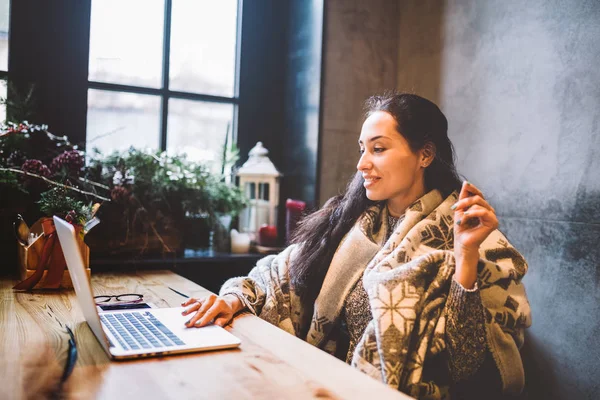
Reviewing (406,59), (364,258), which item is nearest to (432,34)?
(406,59)

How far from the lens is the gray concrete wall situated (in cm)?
191

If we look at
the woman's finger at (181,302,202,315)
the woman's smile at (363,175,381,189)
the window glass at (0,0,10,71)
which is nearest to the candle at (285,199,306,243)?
the woman's smile at (363,175,381,189)

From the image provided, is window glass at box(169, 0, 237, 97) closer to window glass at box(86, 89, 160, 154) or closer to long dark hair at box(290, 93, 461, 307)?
window glass at box(86, 89, 160, 154)

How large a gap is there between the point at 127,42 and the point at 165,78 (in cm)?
24

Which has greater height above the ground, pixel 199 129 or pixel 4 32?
pixel 4 32

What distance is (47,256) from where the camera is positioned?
5.90 feet

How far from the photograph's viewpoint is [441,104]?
2.57 meters

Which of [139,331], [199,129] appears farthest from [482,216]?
[199,129]

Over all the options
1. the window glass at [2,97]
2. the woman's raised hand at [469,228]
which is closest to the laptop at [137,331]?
the woman's raised hand at [469,228]

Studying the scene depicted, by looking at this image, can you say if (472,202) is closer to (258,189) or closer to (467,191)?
(467,191)

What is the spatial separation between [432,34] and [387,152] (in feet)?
3.73

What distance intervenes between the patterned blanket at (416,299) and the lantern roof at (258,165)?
3.17 feet

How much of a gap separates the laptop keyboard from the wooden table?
0.19 ft

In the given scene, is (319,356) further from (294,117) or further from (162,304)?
(294,117)
